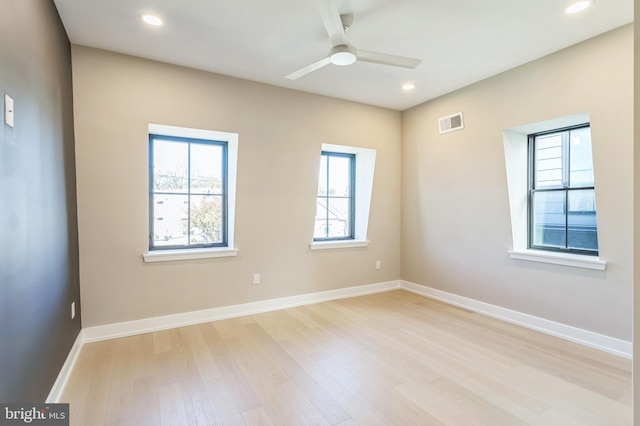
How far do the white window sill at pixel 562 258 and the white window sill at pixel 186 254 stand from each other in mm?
3092

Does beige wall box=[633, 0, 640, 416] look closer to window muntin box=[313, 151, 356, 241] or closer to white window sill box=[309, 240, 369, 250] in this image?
white window sill box=[309, 240, 369, 250]

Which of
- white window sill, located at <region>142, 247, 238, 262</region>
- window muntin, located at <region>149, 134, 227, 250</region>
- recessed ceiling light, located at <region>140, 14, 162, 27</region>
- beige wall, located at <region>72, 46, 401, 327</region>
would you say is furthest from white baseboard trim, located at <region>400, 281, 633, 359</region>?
recessed ceiling light, located at <region>140, 14, 162, 27</region>

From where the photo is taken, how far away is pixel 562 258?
2.96m

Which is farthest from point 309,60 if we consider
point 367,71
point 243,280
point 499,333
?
point 499,333

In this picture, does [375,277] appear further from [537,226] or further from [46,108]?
[46,108]

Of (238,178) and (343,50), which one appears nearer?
(343,50)

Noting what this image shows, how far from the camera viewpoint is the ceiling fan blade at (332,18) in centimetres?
187

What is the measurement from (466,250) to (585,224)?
1187 mm

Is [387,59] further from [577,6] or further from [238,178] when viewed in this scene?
[238,178]

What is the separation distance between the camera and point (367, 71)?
333 centimetres

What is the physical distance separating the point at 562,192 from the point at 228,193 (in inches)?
142

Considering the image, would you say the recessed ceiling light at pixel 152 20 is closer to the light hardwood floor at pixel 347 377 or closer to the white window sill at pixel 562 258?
the light hardwood floor at pixel 347 377

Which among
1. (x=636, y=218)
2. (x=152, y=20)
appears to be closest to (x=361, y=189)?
(x=152, y=20)

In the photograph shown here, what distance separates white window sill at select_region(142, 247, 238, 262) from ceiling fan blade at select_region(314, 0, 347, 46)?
238cm
